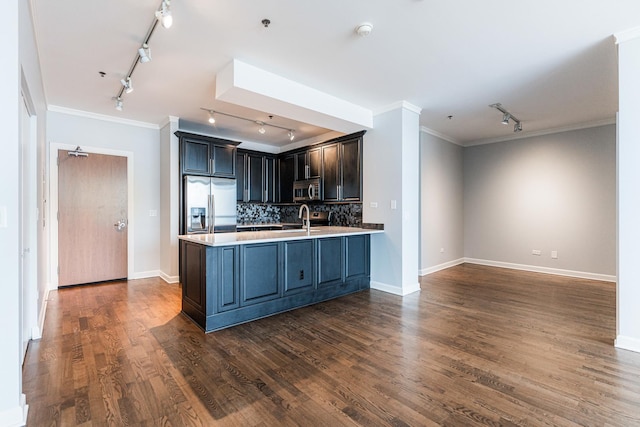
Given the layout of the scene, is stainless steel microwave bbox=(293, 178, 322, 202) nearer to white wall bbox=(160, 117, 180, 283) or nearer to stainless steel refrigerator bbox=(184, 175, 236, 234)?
stainless steel refrigerator bbox=(184, 175, 236, 234)

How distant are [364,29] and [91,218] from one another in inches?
194

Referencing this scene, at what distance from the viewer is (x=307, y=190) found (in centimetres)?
589

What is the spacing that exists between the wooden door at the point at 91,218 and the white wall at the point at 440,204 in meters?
5.29

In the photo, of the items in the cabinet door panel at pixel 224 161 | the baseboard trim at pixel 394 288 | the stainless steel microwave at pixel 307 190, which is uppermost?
the cabinet door panel at pixel 224 161

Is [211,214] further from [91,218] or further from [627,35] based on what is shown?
[627,35]

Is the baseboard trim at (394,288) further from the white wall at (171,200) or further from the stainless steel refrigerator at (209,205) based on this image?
the white wall at (171,200)

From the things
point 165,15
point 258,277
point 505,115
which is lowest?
point 258,277

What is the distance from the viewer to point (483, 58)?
3.09 meters

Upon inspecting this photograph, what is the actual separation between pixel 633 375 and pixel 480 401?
1332 mm

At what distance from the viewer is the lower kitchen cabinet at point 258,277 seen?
3.12 m

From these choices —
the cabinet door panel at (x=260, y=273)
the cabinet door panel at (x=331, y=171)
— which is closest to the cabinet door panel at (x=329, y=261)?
the cabinet door panel at (x=260, y=273)
